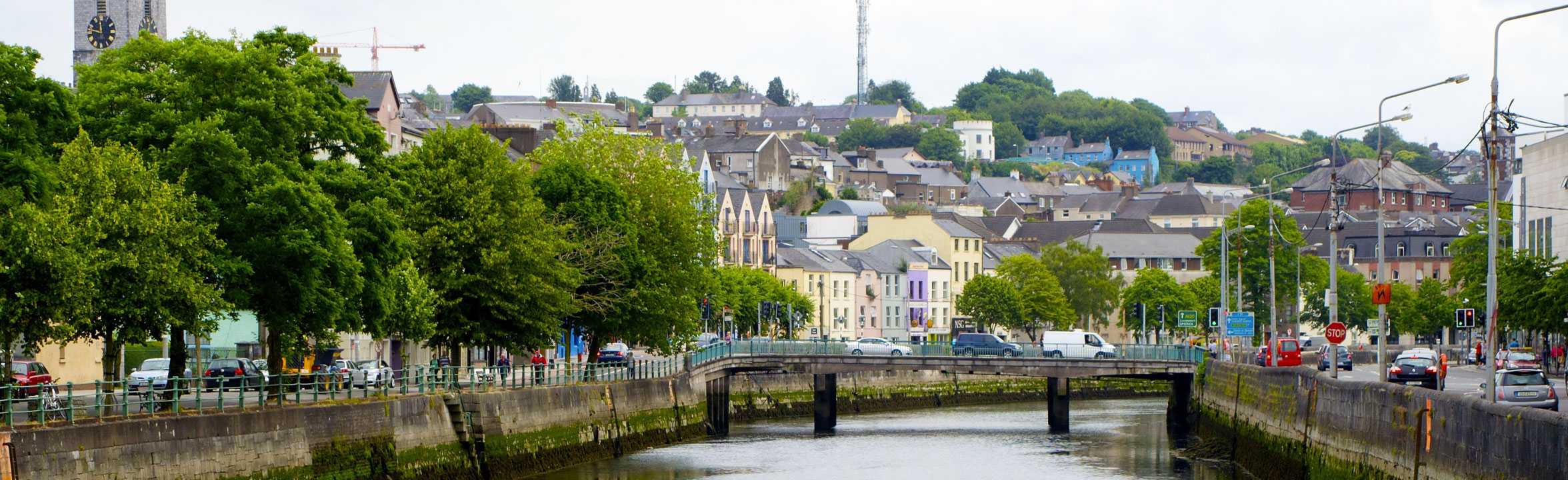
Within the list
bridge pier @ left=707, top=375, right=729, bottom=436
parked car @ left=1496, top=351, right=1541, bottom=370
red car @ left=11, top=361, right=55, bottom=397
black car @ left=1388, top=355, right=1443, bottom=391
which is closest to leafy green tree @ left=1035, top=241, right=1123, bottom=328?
parked car @ left=1496, top=351, right=1541, bottom=370

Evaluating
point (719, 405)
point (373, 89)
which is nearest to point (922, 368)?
point (719, 405)

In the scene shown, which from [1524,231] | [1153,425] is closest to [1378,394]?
[1153,425]

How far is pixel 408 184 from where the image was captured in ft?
155

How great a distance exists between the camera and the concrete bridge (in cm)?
7138

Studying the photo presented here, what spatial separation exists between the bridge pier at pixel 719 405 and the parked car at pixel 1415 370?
24690 mm

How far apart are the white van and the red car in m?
45.1

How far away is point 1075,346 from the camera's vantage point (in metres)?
93.1

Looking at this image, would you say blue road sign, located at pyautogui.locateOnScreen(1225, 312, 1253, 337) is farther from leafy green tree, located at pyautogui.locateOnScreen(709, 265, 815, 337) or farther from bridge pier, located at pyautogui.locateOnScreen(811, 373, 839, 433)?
leafy green tree, located at pyautogui.locateOnScreen(709, 265, 815, 337)

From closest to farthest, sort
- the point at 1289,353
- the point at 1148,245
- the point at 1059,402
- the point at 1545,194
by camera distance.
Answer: the point at 1289,353
the point at 1059,402
the point at 1545,194
the point at 1148,245

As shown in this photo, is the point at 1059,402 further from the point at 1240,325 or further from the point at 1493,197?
the point at 1493,197

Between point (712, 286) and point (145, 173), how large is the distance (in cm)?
3525

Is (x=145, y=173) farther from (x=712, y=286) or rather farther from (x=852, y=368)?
(x=852, y=368)

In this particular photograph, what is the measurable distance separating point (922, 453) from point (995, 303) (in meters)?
61.9

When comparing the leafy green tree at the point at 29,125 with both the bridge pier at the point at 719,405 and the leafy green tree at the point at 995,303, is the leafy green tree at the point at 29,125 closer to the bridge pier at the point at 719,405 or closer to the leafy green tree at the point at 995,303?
the bridge pier at the point at 719,405
